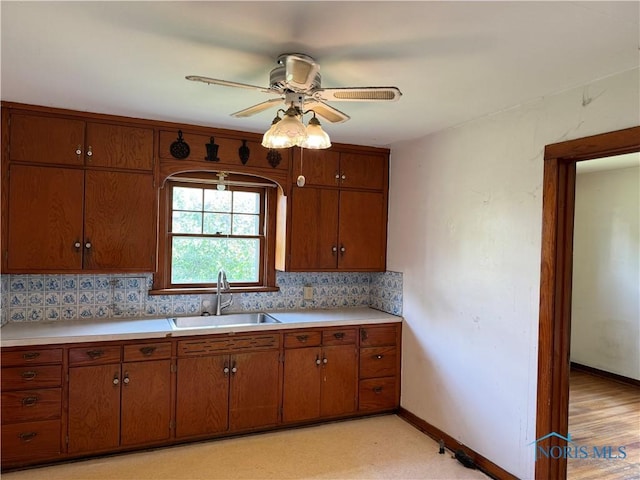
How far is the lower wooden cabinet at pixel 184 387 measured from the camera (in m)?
2.70

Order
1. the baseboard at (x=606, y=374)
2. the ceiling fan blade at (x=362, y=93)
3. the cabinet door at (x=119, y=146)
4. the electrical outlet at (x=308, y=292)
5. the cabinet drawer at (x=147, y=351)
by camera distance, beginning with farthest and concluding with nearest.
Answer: the baseboard at (x=606, y=374), the electrical outlet at (x=308, y=292), the cabinet door at (x=119, y=146), the cabinet drawer at (x=147, y=351), the ceiling fan blade at (x=362, y=93)

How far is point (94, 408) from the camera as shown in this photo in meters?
2.83

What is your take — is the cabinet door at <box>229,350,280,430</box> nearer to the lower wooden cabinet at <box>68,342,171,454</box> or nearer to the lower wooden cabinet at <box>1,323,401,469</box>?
the lower wooden cabinet at <box>1,323,401,469</box>

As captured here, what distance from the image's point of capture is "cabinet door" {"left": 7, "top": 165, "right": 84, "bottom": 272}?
2.85 m

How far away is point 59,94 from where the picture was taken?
8.53 ft

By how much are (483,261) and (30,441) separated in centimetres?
313

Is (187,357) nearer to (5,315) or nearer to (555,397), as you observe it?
(5,315)

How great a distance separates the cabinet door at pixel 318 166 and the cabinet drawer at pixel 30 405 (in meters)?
2.33

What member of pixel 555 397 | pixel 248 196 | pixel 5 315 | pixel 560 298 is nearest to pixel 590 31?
pixel 560 298

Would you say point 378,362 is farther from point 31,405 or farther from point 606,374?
point 606,374

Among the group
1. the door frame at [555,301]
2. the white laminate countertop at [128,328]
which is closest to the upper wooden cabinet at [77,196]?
the white laminate countertop at [128,328]

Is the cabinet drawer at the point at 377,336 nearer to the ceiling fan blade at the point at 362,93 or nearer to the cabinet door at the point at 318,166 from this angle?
the cabinet door at the point at 318,166

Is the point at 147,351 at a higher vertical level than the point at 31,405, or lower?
higher

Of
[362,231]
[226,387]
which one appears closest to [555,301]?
[362,231]
